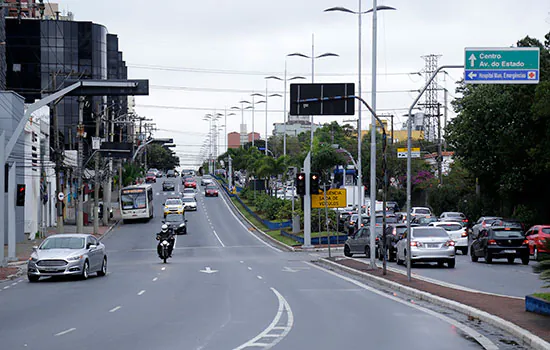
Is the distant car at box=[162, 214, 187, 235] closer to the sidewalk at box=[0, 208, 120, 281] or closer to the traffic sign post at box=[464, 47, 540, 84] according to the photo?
the sidewalk at box=[0, 208, 120, 281]

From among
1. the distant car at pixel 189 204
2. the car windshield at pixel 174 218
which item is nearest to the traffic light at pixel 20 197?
the car windshield at pixel 174 218

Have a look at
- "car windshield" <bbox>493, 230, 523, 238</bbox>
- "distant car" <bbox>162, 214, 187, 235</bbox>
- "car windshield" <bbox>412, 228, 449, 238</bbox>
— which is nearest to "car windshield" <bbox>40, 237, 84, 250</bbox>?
"car windshield" <bbox>412, 228, 449, 238</bbox>

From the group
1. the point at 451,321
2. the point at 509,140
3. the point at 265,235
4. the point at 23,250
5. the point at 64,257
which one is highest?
the point at 509,140

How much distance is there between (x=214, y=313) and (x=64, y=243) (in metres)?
11.9

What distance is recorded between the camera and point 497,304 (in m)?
17.5

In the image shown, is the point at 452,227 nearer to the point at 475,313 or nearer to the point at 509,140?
the point at 509,140

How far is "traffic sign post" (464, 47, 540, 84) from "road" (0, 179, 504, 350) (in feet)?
23.2

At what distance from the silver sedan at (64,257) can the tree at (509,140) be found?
27.7 m

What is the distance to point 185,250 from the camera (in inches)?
2002

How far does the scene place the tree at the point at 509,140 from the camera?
48312mm

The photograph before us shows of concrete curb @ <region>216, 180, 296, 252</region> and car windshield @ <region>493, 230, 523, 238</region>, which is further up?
car windshield @ <region>493, 230, 523, 238</region>

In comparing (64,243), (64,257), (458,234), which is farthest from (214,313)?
(458,234)

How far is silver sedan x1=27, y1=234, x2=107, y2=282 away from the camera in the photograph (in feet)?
85.5

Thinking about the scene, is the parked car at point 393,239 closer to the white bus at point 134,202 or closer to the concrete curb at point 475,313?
the concrete curb at point 475,313
